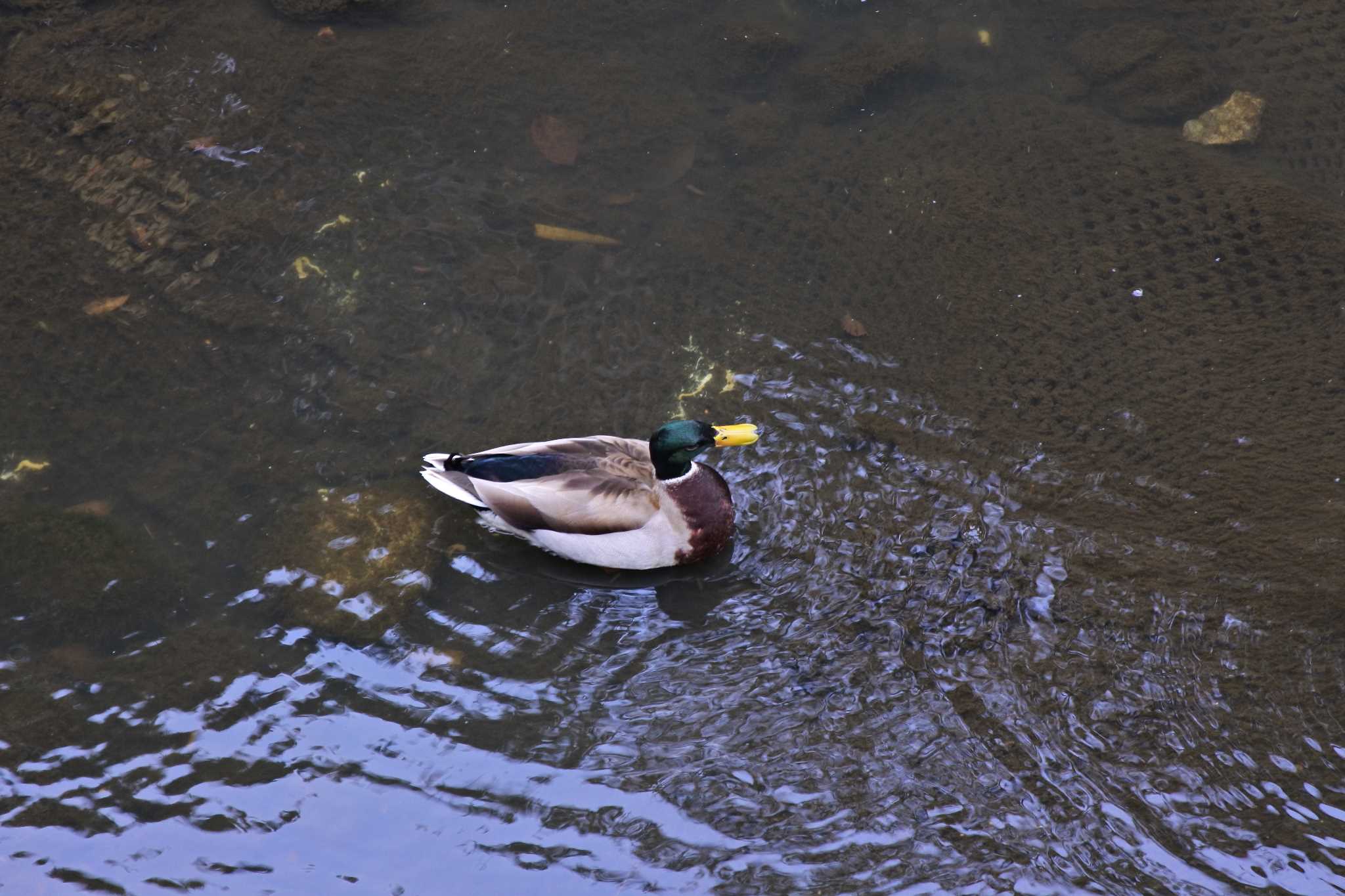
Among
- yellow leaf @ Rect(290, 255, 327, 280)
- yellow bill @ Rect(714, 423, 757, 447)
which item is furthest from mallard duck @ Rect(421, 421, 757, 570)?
yellow leaf @ Rect(290, 255, 327, 280)

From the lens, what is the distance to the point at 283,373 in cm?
496

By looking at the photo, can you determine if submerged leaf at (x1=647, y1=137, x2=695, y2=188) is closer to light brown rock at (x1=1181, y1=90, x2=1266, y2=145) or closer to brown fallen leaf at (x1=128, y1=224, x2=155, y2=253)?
brown fallen leaf at (x1=128, y1=224, x2=155, y2=253)

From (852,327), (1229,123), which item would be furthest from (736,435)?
(1229,123)

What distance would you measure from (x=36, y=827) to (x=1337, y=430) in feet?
17.0

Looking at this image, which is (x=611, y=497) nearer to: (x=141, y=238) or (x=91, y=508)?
(x=91, y=508)

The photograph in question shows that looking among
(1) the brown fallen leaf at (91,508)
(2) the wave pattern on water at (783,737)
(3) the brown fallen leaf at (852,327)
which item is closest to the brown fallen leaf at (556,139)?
(3) the brown fallen leaf at (852,327)

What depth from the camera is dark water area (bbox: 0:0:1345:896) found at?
3504 millimetres

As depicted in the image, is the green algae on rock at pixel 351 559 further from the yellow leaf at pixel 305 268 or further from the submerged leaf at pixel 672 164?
the submerged leaf at pixel 672 164

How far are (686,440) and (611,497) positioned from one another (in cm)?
39

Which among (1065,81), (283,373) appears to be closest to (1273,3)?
(1065,81)

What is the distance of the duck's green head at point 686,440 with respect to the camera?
4.37m

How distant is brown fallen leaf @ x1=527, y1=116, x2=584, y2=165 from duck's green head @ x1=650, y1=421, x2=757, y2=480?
2.25m

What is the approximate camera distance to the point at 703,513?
4.35 metres

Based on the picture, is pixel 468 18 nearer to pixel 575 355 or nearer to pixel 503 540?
pixel 575 355
